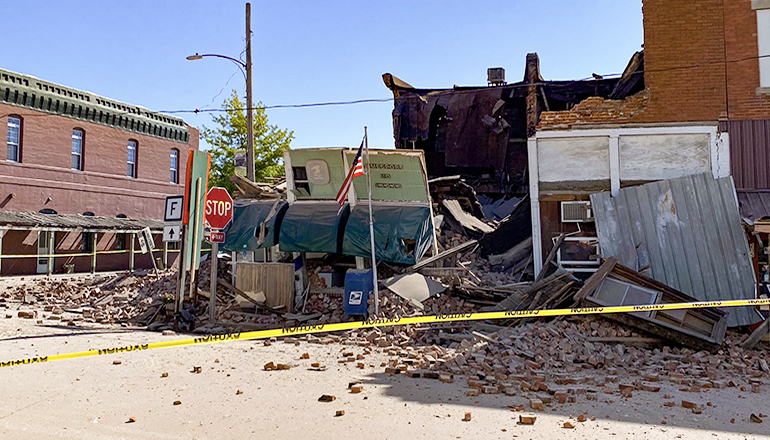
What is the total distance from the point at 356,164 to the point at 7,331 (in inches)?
344

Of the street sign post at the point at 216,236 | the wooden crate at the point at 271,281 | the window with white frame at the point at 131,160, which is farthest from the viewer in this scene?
the window with white frame at the point at 131,160

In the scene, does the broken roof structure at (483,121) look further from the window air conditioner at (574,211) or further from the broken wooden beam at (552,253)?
the broken wooden beam at (552,253)

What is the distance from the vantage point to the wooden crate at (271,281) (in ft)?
47.3

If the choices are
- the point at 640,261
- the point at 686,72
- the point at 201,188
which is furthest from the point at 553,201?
the point at 201,188

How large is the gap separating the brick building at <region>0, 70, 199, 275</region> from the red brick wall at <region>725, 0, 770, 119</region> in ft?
81.7

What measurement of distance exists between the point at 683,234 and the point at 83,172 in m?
27.4

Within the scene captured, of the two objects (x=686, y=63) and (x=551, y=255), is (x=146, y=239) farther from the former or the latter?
(x=686, y=63)

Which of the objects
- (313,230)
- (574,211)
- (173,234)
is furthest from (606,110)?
(173,234)

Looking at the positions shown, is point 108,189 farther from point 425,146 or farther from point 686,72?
point 686,72

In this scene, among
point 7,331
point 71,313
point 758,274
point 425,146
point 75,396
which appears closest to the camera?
point 75,396

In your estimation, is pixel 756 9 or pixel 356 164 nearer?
pixel 356 164

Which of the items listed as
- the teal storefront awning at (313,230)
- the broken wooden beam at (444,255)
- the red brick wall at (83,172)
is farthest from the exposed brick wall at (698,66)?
the red brick wall at (83,172)

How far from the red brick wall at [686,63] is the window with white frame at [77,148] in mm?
26593

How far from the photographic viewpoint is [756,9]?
13.5 meters
